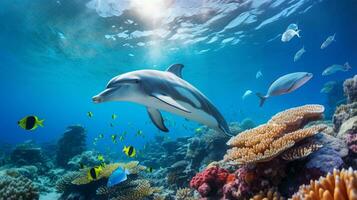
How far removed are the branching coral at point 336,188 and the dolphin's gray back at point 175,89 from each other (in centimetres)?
330

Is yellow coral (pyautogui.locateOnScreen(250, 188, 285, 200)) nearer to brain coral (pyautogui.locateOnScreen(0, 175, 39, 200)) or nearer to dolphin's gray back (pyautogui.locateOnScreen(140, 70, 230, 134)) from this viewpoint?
dolphin's gray back (pyautogui.locateOnScreen(140, 70, 230, 134))

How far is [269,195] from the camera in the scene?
14.3 feet

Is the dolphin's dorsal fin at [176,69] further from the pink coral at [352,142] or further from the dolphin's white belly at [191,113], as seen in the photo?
the pink coral at [352,142]

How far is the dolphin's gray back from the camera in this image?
5.36 metres

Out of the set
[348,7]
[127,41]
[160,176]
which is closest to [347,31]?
[348,7]

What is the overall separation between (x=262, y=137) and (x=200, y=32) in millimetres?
23145

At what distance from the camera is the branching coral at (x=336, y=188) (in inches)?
83.8

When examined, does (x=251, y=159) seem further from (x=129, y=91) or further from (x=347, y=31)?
(x=347, y=31)

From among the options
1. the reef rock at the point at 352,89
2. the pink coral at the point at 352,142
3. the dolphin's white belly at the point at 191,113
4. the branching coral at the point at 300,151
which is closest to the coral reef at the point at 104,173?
the dolphin's white belly at the point at 191,113

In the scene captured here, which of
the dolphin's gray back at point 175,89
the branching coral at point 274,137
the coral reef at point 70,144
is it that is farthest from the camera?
the coral reef at point 70,144

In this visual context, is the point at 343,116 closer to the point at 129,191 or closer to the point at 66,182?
the point at 129,191

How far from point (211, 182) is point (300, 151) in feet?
6.89

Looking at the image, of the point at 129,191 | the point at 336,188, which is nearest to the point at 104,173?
the point at 129,191

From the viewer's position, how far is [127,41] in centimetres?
2867
